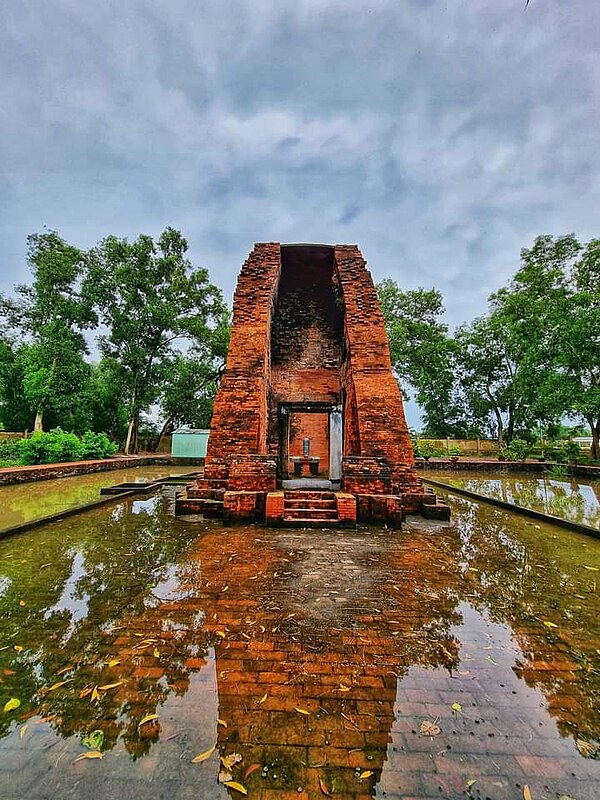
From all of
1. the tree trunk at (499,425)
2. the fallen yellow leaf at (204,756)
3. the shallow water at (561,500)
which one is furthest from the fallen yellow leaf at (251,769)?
the tree trunk at (499,425)

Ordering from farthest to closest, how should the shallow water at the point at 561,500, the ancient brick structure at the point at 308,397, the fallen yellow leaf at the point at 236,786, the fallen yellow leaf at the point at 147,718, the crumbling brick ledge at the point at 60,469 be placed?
the crumbling brick ledge at the point at 60,469 → the shallow water at the point at 561,500 → the ancient brick structure at the point at 308,397 → the fallen yellow leaf at the point at 147,718 → the fallen yellow leaf at the point at 236,786

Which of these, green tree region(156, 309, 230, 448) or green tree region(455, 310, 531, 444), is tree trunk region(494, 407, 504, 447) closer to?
green tree region(455, 310, 531, 444)

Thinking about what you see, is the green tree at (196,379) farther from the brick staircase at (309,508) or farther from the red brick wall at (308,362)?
the brick staircase at (309,508)

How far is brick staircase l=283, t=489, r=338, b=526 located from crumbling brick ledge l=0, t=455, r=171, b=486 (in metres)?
9.05

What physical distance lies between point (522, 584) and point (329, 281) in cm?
859

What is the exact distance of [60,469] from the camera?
42.4 feet

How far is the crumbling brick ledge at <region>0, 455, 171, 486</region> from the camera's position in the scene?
1050 centimetres

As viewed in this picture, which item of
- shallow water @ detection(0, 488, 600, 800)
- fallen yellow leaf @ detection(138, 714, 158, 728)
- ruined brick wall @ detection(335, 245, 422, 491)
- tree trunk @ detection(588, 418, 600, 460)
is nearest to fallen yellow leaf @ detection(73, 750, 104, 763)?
shallow water @ detection(0, 488, 600, 800)

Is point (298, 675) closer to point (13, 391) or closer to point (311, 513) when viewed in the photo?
point (311, 513)

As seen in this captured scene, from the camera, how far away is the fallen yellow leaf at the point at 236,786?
1352 mm

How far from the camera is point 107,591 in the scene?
305cm

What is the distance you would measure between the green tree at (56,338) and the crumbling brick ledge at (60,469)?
5.48m

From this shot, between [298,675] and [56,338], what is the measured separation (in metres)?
23.1

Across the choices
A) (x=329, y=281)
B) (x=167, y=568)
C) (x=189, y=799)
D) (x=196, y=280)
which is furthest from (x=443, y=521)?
(x=196, y=280)
